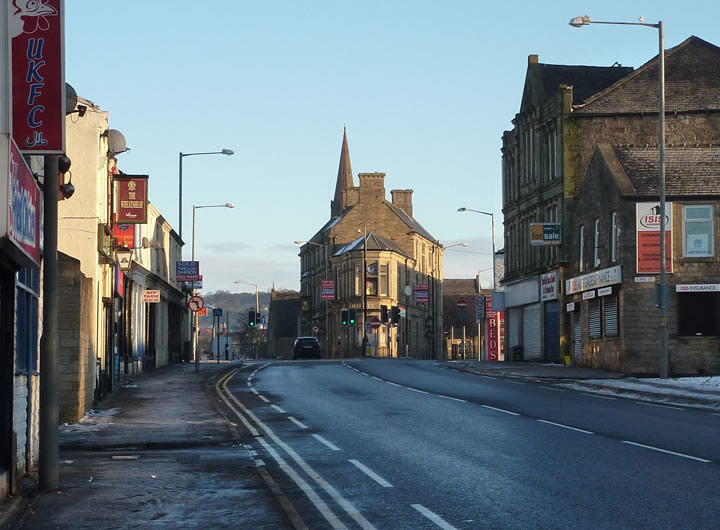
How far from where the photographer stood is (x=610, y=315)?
44.8 m

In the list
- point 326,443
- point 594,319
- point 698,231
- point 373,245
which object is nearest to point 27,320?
point 326,443

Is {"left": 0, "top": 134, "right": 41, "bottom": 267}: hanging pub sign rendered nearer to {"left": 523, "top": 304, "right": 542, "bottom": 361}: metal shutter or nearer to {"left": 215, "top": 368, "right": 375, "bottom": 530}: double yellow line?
{"left": 215, "top": 368, "right": 375, "bottom": 530}: double yellow line

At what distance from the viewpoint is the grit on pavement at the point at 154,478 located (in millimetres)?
11164

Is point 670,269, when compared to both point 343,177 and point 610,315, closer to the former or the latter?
point 610,315

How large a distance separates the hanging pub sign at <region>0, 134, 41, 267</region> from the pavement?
8.64 feet

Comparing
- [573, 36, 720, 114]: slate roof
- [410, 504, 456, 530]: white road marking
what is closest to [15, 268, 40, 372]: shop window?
[410, 504, 456, 530]: white road marking

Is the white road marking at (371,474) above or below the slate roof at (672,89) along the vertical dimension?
below

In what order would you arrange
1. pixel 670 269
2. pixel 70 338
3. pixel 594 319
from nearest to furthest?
pixel 70 338 < pixel 670 269 < pixel 594 319

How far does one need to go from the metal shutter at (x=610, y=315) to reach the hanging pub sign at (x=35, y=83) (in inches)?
1352

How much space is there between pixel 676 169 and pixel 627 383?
39.9 feet

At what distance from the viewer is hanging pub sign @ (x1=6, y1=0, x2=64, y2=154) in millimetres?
12336

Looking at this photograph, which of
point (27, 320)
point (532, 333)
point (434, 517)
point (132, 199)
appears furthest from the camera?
point (532, 333)

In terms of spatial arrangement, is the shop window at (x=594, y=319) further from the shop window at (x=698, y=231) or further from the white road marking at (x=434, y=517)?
the white road marking at (x=434, y=517)

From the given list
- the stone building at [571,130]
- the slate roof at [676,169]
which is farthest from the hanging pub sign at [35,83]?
the stone building at [571,130]
